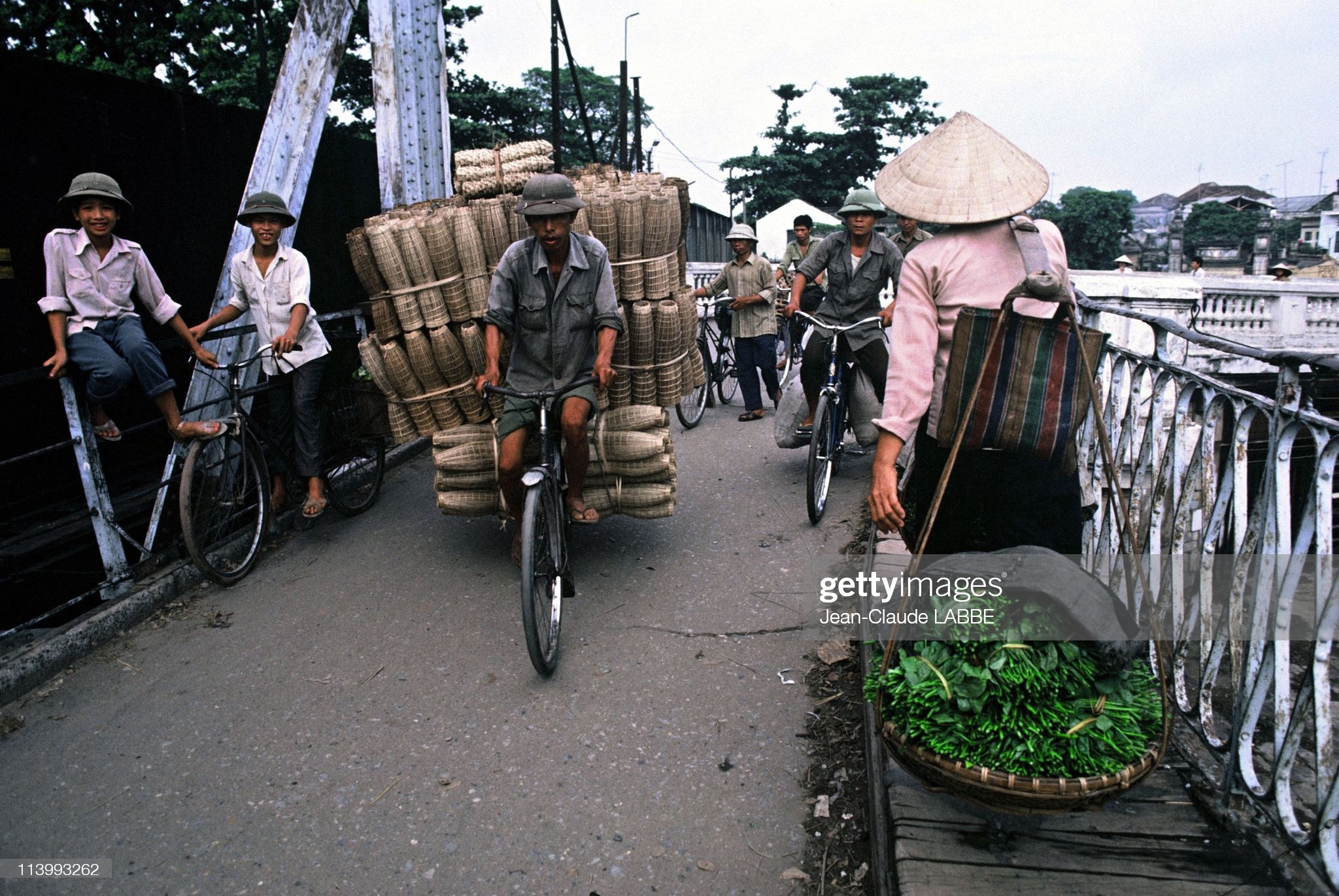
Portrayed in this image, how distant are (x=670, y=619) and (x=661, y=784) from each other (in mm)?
1361

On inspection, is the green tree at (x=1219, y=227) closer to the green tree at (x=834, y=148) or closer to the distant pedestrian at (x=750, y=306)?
the green tree at (x=834, y=148)

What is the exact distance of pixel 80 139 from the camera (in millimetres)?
6047

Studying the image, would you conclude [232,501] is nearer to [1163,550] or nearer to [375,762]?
[375,762]

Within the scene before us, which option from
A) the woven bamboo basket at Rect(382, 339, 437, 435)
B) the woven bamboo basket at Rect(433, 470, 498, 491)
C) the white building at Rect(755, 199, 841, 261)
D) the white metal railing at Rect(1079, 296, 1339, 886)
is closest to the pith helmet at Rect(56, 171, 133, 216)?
the woven bamboo basket at Rect(382, 339, 437, 435)

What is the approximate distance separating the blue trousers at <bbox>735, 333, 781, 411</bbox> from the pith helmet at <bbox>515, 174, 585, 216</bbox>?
15.9 ft

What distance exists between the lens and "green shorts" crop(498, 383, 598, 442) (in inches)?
174

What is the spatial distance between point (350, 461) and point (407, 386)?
1.78 meters

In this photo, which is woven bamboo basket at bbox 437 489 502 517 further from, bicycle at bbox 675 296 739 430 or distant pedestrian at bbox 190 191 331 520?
bicycle at bbox 675 296 739 430

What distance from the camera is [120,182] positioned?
6.38m

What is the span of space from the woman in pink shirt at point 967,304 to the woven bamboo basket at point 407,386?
2950 mm

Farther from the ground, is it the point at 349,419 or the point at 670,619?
the point at 349,419

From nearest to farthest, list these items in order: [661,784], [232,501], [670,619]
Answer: [661,784], [670,619], [232,501]

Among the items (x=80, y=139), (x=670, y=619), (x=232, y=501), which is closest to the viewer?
(x=670, y=619)

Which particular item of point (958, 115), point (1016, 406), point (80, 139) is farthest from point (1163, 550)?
point (80, 139)
